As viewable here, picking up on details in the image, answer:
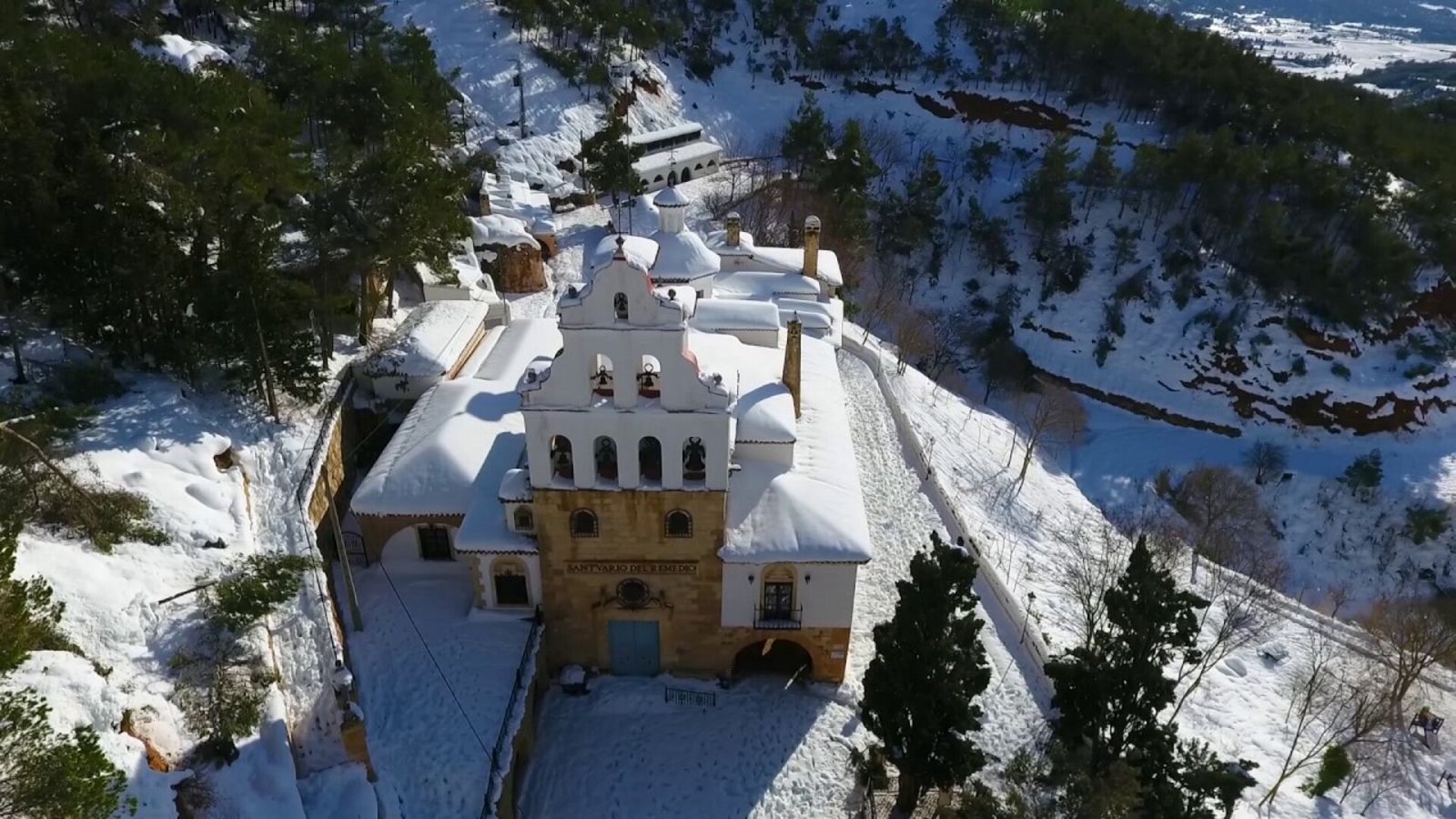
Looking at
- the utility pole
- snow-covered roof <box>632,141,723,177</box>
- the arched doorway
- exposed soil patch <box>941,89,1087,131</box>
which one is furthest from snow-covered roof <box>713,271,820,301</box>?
exposed soil patch <box>941,89,1087,131</box>

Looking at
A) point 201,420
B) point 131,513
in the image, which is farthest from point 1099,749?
point 201,420

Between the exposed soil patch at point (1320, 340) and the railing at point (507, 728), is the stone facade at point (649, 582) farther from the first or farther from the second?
the exposed soil patch at point (1320, 340)

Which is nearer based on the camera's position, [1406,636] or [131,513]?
[131,513]

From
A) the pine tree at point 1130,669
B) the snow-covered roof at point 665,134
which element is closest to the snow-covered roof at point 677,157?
the snow-covered roof at point 665,134

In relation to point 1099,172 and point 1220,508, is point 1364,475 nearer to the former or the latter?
point 1220,508

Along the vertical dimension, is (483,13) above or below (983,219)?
above

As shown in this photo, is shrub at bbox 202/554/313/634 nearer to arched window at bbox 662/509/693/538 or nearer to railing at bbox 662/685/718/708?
arched window at bbox 662/509/693/538

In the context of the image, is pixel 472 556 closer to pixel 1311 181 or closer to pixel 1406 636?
pixel 1406 636

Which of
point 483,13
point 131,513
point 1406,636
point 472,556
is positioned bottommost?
point 1406,636
